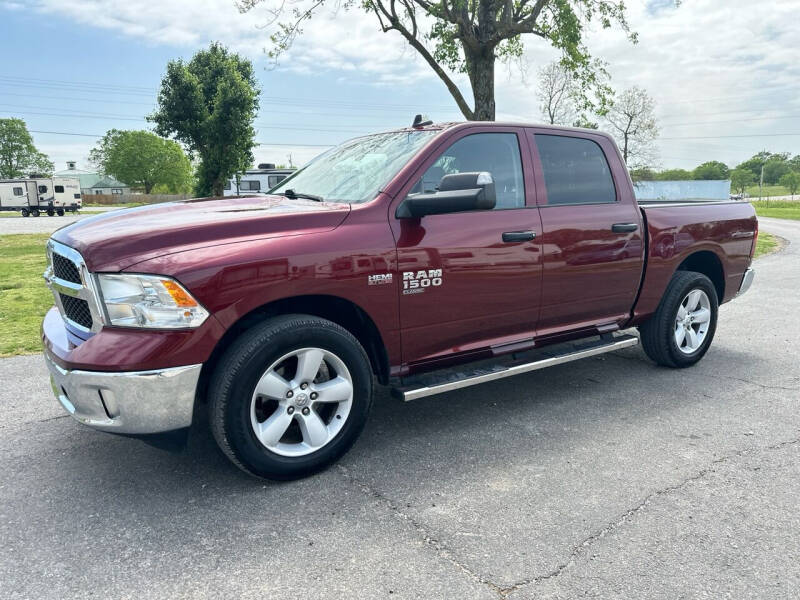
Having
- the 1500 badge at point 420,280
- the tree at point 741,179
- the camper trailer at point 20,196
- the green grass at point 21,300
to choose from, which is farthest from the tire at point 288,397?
the tree at point 741,179

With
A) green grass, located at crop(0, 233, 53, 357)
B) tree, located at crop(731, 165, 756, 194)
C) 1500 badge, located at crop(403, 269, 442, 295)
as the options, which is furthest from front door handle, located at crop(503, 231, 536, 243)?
tree, located at crop(731, 165, 756, 194)

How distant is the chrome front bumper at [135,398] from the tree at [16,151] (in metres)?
97.0

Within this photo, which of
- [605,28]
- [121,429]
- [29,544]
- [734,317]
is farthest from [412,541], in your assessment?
[605,28]

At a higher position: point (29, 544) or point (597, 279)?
point (597, 279)

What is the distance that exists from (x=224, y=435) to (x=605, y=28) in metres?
16.4

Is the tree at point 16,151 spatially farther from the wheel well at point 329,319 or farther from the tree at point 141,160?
the wheel well at point 329,319

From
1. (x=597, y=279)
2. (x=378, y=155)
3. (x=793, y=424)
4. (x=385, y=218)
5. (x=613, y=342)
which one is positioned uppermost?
(x=378, y=155)

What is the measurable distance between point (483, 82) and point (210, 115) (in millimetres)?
25208

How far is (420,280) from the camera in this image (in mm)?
3398

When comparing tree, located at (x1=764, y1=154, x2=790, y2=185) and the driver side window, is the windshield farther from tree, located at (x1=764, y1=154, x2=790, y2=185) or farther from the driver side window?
tree, located at (x1=764, y1=154, x2=790, y2=185)

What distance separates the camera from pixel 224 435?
288 cm

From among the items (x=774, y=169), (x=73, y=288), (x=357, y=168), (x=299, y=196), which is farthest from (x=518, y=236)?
(x=774, y=169)

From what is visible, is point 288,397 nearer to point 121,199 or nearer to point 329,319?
point 329,319

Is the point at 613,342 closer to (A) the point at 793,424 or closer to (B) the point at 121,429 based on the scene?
(A) the point at 793,424
